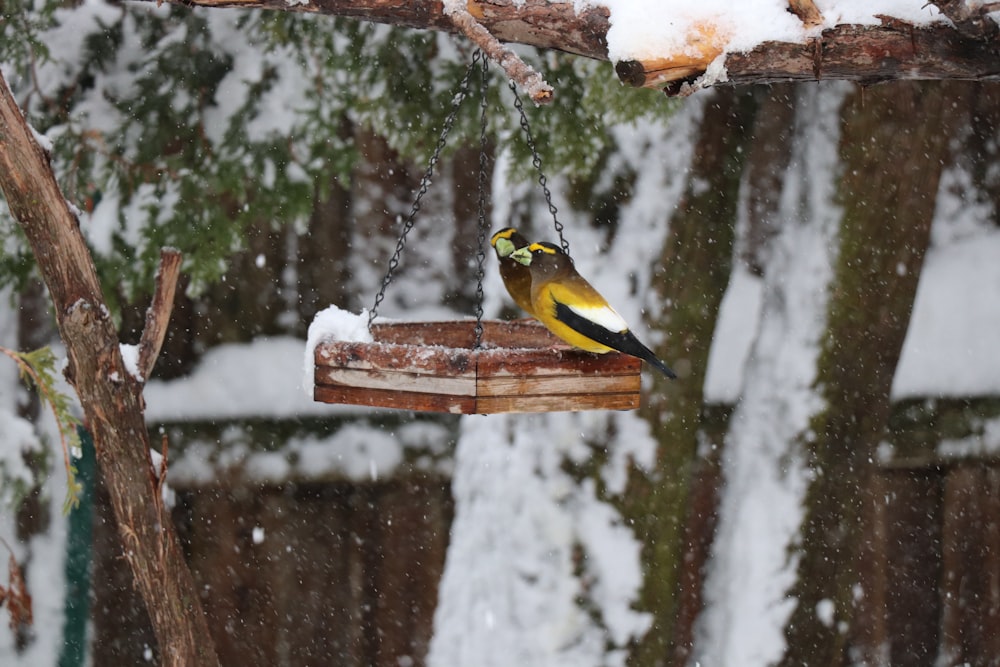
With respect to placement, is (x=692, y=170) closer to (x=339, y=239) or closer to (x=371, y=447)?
(x=339, y=239)

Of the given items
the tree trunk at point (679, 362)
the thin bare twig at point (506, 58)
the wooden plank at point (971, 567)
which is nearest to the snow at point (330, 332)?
the thin bare twig at point (506, 58)

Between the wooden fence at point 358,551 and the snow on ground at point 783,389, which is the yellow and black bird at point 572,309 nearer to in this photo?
the snow on ground at point 783,389

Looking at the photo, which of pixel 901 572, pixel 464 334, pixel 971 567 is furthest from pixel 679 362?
pixel 971 567

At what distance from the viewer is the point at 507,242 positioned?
2576mm

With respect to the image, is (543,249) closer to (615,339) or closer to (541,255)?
(541,255)

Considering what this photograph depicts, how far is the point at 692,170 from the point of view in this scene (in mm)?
3975

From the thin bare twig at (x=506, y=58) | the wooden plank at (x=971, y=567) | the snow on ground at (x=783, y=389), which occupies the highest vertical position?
the thin bare twig at (x=506, y=58)

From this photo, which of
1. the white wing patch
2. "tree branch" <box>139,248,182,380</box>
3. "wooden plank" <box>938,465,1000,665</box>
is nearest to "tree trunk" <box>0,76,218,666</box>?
"tree branch" <box>139,248,182,380</box>

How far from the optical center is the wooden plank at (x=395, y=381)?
7.41ft

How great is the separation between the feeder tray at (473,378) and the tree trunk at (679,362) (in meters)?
1.55

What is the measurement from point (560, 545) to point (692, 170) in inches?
62.3

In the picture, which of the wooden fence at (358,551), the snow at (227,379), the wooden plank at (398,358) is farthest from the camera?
the wooden fence at (358,551)

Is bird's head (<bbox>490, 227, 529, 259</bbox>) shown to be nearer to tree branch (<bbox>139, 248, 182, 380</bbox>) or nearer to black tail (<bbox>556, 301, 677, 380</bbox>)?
black tail (<bbox>556, 301, 677, 380</bbox>)

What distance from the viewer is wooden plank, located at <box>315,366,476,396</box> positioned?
226 cm
